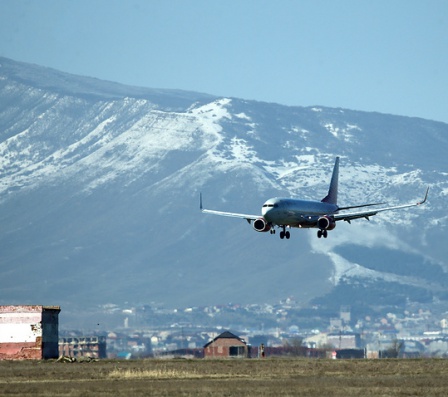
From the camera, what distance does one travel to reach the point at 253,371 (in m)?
86.4

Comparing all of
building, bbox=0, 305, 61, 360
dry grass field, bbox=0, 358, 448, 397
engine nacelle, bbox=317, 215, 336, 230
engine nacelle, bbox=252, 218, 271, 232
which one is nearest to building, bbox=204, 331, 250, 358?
engine nacelle, bbox=317, 215, 336, 230

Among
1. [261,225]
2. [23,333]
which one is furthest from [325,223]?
[23,333]

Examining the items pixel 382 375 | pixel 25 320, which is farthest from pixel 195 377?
pixel 25 320

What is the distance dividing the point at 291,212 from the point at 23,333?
32.2m

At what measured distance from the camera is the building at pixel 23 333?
103875 mm

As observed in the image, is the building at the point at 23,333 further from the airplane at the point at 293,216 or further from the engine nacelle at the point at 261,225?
the engine nacelle at the point at 261,225

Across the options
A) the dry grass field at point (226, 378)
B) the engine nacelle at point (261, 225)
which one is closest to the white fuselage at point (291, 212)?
the engine nacelle at point (261, 225)

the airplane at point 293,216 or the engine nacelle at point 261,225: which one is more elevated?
the airplane at point 293,216

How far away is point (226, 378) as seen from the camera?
7938 centimetres

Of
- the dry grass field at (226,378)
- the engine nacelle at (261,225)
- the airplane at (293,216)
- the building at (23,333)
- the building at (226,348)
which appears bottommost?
the dry grass field at (226,378)

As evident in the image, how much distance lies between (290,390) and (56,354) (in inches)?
1706

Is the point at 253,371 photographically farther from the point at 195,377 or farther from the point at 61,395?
the point at 61,395

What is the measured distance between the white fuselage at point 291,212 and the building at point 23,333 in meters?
27.6

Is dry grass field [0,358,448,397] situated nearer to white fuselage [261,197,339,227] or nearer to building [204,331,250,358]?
white fuselage [261,197,339,227]
